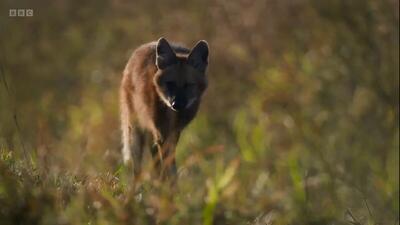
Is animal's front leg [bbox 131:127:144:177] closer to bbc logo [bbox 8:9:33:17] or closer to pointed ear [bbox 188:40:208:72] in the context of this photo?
pointed ear [bbox 188:40:208:72]

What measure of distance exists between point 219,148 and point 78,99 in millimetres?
11201

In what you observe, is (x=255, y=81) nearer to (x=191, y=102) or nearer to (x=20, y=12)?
(x=20, y=12)

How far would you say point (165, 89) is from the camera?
7.89 m

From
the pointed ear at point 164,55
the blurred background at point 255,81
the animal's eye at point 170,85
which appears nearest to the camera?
the pointed ear at point 164,55

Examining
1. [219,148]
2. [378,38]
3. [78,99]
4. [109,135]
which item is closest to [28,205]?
[219,148]

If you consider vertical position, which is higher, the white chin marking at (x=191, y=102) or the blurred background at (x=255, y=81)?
the white chin marking at (x=191, y=102)

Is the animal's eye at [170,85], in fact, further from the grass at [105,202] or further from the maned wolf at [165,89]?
the grass at [105,202]

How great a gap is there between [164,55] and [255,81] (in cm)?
756

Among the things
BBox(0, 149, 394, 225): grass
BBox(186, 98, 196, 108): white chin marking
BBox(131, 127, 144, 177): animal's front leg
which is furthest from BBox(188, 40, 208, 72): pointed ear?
BBox(0, 149, 394, 225): grass

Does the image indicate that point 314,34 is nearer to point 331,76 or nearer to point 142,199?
point 331,76

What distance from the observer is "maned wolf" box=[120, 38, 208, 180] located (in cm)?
775

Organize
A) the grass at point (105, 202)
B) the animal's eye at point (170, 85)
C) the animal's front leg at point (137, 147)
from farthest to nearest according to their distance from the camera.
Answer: the animal's front leg at point (137, 147), the animal's eye at point (170, 85), the grass at point (105, 202)

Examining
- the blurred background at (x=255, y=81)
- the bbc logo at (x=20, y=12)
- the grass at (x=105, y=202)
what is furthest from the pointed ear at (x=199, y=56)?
the bbc logo at (x=20, y=12)

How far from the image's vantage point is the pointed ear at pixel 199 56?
7.77m
